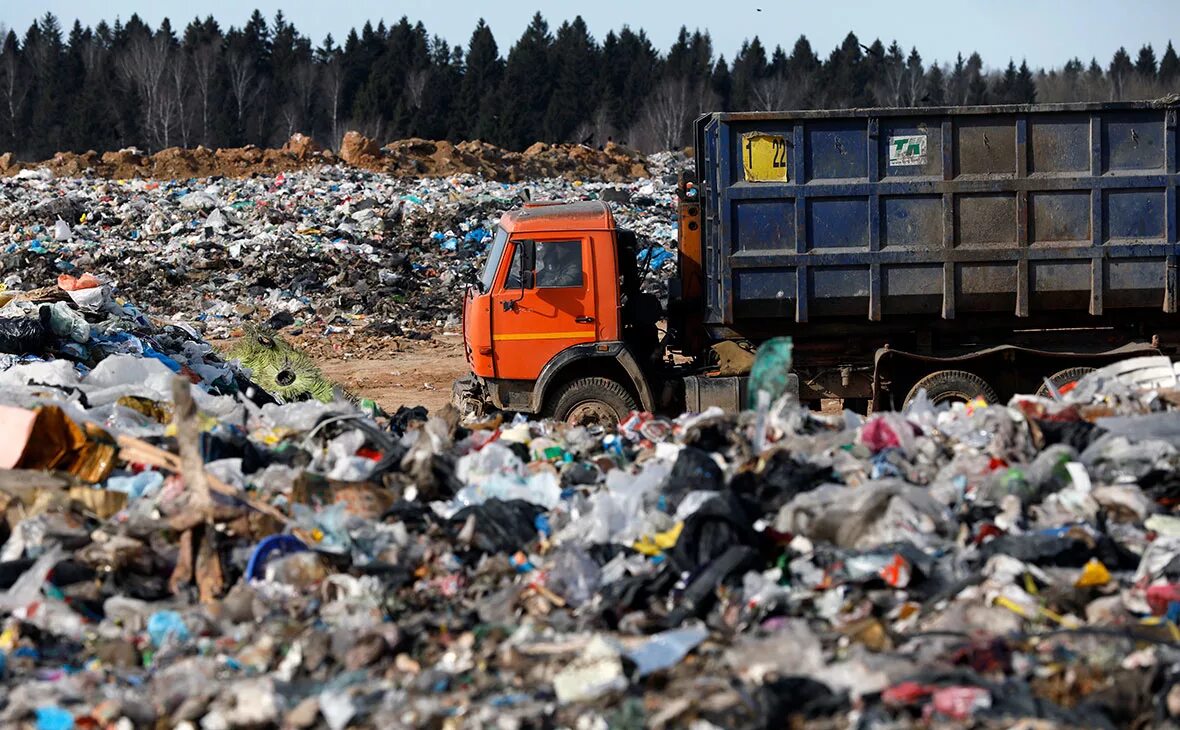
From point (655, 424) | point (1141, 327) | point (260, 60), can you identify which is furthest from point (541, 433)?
point (260, 60)

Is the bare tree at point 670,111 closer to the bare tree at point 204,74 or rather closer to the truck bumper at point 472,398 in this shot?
the bare tree at point 204,74

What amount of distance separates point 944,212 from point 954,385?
1198 millimetres

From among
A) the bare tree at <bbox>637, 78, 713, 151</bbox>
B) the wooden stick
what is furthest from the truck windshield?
the bare tree at <bbox>637, 78, 713, 151</bbox>

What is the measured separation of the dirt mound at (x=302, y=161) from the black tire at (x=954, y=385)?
19.9 m

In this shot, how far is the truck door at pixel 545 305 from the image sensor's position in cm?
868

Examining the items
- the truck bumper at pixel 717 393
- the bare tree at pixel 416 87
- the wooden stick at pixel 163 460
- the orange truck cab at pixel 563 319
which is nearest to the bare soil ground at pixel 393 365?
the orange truck cab at pixel 563 319

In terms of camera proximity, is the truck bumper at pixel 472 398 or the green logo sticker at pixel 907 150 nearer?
the green logo sticker at pixel 907 150

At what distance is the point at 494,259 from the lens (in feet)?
29.4

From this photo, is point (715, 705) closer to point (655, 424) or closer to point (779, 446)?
point (779, 446)

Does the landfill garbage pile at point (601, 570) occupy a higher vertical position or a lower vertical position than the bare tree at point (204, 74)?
lower

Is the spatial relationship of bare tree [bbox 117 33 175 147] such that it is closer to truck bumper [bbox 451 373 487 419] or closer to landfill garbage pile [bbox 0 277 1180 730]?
truck bumper [bbox 451 373 487 419]

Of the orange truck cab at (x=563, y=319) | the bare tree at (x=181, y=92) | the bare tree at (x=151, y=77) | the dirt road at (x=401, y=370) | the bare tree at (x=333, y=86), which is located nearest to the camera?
the orange truck cab at (x=563, y=319)

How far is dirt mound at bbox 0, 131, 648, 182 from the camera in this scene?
2827 centimetres

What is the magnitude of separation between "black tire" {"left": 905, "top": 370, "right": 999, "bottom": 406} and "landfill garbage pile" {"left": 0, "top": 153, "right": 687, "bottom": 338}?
547cm
